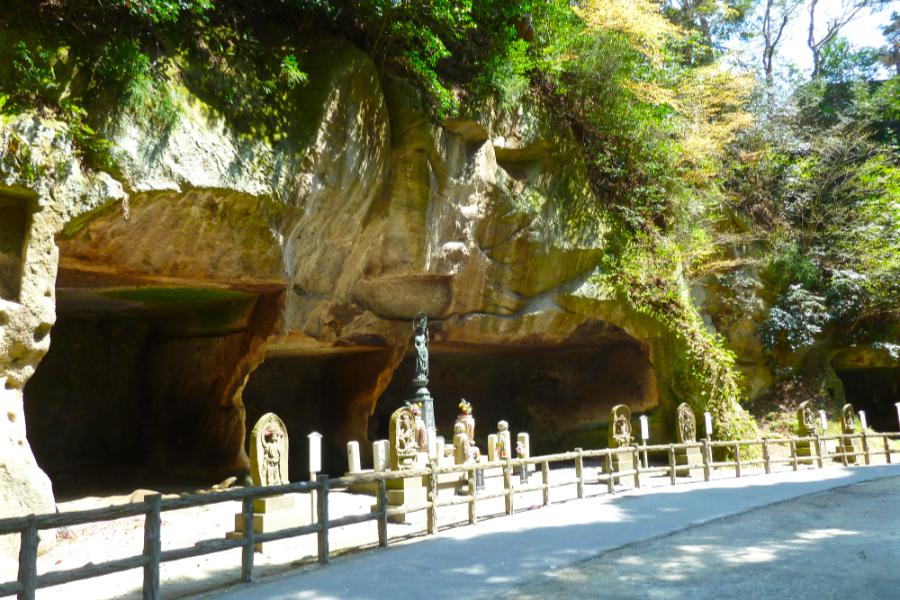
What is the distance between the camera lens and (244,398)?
17.1 m

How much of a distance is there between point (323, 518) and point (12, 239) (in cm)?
513

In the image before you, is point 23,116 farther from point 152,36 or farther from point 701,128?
point 701,128

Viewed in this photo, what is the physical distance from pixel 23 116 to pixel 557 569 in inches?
301

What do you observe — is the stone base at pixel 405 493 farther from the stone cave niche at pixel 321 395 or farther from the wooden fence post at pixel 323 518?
the stone cave niche at pixel 321 395

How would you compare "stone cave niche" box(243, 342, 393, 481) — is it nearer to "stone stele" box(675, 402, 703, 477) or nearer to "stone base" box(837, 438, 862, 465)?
"stone stele" box(675, 402, 703, 477)

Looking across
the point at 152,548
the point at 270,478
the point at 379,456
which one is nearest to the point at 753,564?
the point at 379,456

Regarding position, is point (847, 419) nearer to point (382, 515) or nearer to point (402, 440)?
point (402, 440)

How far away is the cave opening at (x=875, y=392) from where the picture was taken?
2478cm

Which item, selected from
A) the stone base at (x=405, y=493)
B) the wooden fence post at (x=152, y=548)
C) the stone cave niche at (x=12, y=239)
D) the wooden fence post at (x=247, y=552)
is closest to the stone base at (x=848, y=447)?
the stone base at (x=405, y=493)

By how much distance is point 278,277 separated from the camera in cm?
1145

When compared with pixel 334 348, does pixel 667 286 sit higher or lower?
higher

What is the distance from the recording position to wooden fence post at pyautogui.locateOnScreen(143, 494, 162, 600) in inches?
211

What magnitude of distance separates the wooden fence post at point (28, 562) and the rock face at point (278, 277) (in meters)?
3.10

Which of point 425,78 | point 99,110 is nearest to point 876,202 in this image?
point 425,78
